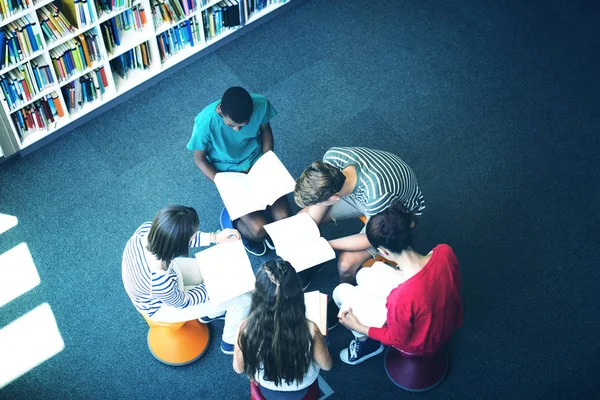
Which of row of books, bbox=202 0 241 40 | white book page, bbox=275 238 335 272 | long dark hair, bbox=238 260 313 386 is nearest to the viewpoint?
long dark hair, bbox=238 260 313 386

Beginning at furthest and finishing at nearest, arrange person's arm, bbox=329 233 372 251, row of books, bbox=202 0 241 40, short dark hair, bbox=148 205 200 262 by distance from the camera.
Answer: row of books, bbox=202 0 241 40 < person's arm, bbox=329 233 372 251 < short dark hair, bbox=148 205 200 262

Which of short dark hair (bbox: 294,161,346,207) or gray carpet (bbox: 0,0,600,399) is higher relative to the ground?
short dark hair (bbox: 294,161,346,207)

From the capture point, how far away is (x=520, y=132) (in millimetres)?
4145

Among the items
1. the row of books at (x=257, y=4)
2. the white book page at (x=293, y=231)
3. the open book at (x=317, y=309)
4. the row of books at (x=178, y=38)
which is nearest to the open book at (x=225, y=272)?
the white book page at (x=293, y=231)

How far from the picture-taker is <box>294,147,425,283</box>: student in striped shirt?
2.86m

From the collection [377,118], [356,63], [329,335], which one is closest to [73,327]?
[329,335]

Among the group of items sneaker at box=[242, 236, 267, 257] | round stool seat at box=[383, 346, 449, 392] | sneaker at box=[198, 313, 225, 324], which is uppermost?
sneaker at box=[242, 236, 267, 257]

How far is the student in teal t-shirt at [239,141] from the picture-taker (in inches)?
119

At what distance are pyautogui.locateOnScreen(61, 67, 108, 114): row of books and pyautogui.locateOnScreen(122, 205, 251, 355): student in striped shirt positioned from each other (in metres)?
1.47

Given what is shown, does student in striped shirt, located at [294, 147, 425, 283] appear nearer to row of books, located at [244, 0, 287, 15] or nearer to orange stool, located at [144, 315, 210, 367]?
orange stool, located at [144, 315, 210, 367]

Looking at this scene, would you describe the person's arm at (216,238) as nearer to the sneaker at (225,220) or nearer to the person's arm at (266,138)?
the sneaker at (225,220)

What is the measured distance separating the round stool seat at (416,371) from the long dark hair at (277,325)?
2.95 feet

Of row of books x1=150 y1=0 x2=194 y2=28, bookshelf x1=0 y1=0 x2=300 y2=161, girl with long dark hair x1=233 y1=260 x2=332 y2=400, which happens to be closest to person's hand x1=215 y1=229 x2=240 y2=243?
girl with long dark hair x1=233 y1=260 x2=332 y2=400

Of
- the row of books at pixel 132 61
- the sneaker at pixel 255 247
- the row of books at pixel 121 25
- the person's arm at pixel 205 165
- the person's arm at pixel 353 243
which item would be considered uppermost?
the row of books at pixel 121 25
